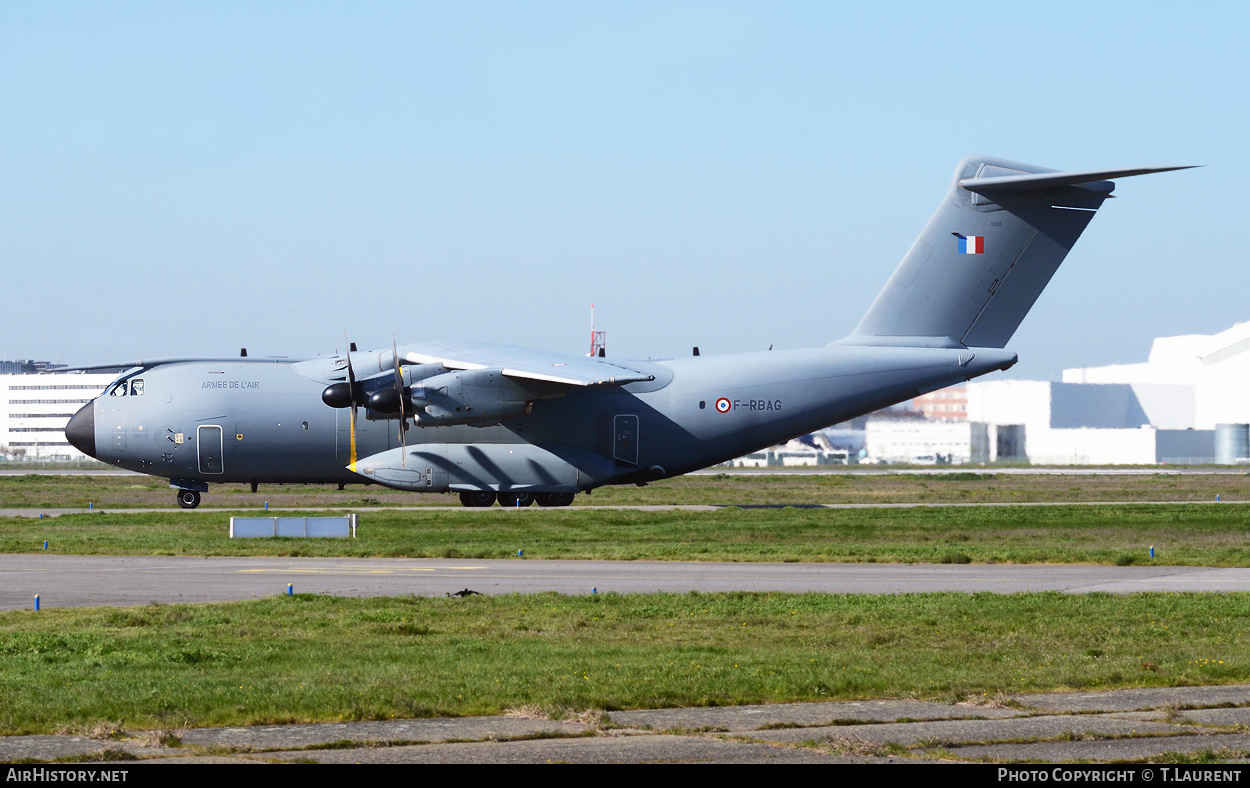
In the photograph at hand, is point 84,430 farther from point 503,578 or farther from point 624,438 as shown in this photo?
point 503,578

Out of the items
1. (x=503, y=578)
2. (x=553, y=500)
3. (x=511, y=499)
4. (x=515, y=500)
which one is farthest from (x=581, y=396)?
(x=503, y=578)

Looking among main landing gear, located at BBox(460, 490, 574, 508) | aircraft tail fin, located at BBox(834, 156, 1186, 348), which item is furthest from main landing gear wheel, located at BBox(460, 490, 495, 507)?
aircraft tail fin, located at BBox(834, 156, 1186, 348)

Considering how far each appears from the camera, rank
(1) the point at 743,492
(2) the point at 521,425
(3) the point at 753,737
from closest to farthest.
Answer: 1. (3) the point at 753,737
2. (2) the point at 521,425
3. (1) the point at 743,492

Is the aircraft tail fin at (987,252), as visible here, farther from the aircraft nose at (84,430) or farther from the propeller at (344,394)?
the aircraft nose at (84,430)

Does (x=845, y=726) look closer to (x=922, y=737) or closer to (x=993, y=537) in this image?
(x=922, y=737)

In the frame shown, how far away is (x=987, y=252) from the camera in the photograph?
38.1 metres

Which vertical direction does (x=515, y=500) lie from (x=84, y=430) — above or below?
below

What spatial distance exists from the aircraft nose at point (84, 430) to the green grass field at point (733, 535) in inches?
134

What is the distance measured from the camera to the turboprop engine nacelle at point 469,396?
3766 cm

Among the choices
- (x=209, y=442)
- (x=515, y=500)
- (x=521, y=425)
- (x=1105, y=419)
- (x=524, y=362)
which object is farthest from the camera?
(x=1105, y=419)

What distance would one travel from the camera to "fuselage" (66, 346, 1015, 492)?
39844 millimetres

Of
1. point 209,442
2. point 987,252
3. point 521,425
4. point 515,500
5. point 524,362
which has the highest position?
point 987,252

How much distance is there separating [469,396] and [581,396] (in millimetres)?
3903

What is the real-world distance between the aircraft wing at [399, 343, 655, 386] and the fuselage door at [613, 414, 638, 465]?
1570mm
